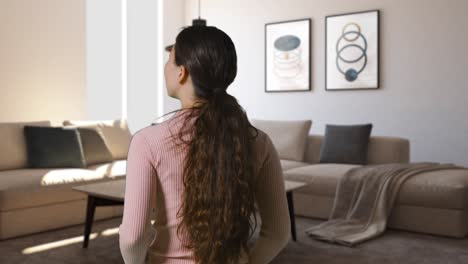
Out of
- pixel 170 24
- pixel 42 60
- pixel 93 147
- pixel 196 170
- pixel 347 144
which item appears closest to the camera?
pixel 196 170

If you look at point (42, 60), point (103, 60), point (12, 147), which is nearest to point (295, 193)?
point (12, 147)

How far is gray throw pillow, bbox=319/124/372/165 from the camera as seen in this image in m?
4.87

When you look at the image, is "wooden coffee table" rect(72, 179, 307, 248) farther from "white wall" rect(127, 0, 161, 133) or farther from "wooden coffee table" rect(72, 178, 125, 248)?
"white wall" rect(127, 0, 161, 133)

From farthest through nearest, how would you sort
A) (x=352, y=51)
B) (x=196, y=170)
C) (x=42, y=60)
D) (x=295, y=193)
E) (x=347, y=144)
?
(x=352, y=51), (x=42, y=60), (x=347, y=144), (x=295, y=193), (x=196, y=170)

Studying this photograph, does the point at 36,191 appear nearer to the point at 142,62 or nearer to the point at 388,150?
the point at 388,150

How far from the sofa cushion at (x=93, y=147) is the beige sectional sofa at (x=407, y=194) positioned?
1745 millimetres

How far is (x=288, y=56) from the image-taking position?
20.9ft

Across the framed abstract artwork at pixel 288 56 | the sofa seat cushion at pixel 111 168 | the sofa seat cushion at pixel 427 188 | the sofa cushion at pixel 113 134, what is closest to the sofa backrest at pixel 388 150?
the sofa seat cushion at pixel 427 188

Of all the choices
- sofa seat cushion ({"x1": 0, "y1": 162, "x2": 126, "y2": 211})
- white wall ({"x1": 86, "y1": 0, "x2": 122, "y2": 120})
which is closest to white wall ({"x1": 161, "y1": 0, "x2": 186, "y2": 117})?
white wall ({"x1": 86, "y1": 0, "x2": 122, "y2": 120})

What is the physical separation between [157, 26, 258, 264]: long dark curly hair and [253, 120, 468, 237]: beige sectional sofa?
3219mm

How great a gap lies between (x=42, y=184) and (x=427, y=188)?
2.93 metres

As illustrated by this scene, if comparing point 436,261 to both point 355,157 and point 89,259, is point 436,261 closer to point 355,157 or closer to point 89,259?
point 355,157

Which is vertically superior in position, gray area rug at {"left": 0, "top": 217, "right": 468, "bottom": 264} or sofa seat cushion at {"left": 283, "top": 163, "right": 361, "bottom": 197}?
sofa seat cushion at {"left": 283, "top": 163, "right": 361, "bottom": 197}

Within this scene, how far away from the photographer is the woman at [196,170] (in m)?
0.92
